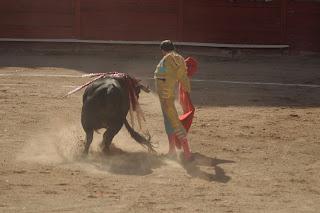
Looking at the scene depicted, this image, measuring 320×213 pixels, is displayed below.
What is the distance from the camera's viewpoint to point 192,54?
13859mm

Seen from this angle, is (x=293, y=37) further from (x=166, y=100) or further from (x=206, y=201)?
(x=206, y=201)

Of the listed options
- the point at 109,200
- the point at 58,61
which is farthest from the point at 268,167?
the point at 58,61

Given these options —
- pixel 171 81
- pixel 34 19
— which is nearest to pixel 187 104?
pixel 171 81

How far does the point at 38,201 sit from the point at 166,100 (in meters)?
1.60

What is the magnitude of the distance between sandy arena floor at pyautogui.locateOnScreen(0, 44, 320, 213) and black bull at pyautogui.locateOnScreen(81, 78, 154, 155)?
0.25 metres

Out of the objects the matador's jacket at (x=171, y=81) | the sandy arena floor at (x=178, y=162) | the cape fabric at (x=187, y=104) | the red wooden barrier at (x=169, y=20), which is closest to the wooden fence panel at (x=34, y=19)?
the red wooden barrier at (x=169, y=20)

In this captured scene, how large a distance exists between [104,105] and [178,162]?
765 mm

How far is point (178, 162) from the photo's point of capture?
5.95 meters

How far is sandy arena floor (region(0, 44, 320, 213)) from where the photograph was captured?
15.9ft

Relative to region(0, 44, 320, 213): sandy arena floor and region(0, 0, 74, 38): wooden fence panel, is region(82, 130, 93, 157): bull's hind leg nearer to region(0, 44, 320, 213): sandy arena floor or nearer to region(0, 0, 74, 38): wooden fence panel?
region(0, 44, 320, 213): sandy arena floor

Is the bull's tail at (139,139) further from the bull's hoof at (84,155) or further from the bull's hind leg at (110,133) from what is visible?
the bull's hoof at (84,155)

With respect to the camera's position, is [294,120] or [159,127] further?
[294,120]

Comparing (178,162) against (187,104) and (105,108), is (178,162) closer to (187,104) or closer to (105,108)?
(187,104)

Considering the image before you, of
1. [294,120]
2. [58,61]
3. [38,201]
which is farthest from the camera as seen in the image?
[58,61]
